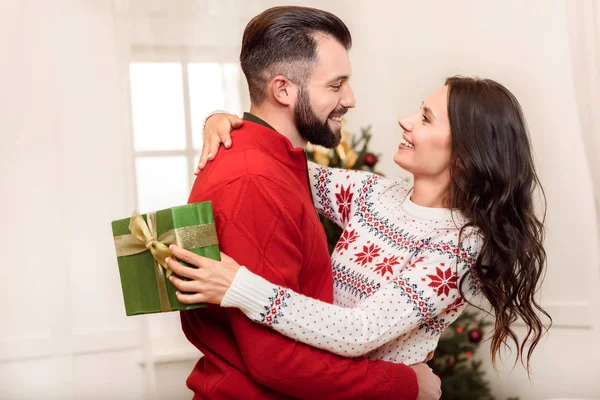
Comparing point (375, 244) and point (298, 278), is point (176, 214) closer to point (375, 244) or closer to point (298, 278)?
point (298, 278)

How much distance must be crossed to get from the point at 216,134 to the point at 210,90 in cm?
223

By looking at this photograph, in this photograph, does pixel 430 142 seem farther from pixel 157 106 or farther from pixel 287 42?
pixel 157 106

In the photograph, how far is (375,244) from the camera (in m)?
2.06

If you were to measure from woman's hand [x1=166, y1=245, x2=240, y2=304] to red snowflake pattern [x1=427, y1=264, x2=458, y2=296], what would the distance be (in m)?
0.53

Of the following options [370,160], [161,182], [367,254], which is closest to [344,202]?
[367,254]

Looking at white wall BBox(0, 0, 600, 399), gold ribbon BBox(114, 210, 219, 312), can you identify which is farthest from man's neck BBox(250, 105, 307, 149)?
white wall BBox(0, 0, 600, 399)

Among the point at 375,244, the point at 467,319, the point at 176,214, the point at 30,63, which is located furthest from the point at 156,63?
the point at 176,214

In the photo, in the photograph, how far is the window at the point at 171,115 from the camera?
3.97 metres

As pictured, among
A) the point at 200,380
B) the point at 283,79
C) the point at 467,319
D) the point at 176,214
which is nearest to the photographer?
the point at 176,214

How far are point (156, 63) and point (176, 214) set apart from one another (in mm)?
2579

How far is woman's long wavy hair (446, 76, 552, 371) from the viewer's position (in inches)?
77.5

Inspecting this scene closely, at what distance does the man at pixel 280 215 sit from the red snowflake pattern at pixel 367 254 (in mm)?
132

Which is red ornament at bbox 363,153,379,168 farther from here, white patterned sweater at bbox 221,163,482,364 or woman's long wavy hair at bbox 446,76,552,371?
woman's long wavy hair at bbox 446,76,552,371

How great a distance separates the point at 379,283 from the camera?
77.2 inches
